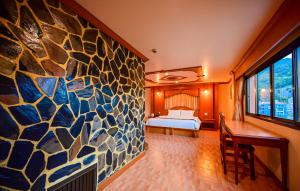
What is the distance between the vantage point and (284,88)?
6.94 feet

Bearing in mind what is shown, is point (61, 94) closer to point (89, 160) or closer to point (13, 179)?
point (13, 179)

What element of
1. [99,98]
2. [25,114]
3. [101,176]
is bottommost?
[101,176]

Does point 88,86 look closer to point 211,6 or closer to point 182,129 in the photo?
point 211,6

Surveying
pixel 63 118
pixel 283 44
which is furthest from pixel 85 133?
pixel 283 44

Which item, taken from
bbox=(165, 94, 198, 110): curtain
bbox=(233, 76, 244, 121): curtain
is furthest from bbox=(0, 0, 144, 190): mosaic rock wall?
bbox=(165, 94, 198, 110): curtain

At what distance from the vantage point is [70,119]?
1584 millimetres

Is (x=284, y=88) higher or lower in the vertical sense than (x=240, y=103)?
higher

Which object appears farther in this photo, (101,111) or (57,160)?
(101,111)

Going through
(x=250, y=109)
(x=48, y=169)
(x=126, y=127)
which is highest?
(x=250, y=109)

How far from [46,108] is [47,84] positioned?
0.25 m

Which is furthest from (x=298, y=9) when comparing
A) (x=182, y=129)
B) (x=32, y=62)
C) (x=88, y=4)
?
(x=182, y=129)

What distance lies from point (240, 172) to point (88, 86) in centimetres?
310

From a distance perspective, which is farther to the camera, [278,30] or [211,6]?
[278,30]

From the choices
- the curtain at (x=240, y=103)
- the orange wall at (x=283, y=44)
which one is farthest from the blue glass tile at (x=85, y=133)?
the curtain at (x=240, y=103)
